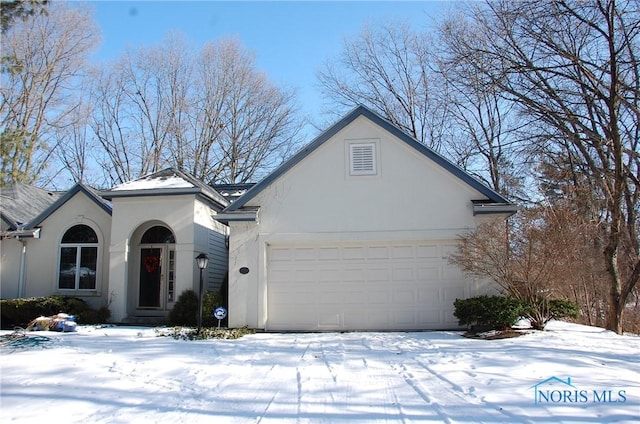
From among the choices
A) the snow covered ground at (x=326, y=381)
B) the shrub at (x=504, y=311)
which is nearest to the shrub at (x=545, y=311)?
the shrub at (x=504, y=311)

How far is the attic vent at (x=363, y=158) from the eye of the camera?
473 inches

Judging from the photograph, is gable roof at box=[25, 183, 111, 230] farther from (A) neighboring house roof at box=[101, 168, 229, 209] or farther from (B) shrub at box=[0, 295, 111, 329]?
(B) shrub at box=[0, 295, 111, 329]

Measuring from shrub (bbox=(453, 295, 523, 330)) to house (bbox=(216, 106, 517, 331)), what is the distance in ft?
3.18

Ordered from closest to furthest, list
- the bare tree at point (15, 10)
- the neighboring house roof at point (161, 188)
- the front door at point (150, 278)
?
the bare tree at point (15, 10) < the neighboring house roof at point (161, 188) < the front door at point (150, 278)

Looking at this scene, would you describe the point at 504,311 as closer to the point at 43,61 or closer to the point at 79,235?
the point at 79,235

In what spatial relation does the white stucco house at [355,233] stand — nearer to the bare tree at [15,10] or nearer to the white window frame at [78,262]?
the white window frame at [78,262]

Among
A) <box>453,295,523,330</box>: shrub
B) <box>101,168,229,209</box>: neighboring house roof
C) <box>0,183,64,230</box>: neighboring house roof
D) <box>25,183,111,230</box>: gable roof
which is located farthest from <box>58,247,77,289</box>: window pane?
<box>453,295,523,330</box>: shrub

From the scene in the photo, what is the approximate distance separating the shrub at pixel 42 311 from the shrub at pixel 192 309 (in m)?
2.19

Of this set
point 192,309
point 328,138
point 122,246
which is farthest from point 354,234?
point 122,246

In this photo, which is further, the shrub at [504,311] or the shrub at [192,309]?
the shrub at [192,309]

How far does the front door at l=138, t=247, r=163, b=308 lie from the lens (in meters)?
14.3

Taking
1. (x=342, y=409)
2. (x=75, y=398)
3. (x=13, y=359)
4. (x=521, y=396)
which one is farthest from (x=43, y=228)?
(x=521, y=396)

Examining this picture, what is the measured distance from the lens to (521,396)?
17.6 ft

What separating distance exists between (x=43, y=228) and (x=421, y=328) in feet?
39.1
